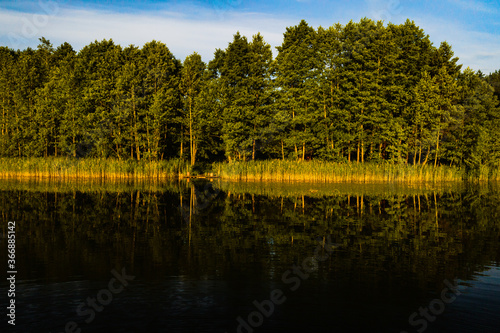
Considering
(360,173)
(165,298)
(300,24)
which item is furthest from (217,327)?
(300,24)

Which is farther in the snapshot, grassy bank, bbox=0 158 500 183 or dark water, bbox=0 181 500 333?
grassy bank, bbox=0 158 500 183

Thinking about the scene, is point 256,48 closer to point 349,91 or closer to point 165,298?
point 349,91

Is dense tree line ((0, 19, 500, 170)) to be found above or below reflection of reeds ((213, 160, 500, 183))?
above

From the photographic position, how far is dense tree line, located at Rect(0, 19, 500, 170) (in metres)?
48.6

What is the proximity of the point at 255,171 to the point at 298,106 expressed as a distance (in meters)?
10.9

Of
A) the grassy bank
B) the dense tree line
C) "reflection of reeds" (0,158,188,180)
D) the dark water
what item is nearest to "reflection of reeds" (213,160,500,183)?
the grassy bank

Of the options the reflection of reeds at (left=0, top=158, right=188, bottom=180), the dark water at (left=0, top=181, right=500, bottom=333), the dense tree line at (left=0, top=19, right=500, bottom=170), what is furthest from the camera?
the dense tree line at (left=0, top=19, right=500, bottom=170)

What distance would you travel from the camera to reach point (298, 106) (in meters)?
49.5

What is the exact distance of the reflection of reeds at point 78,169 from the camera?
43844mm

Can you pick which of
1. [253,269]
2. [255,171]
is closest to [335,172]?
[255,171]

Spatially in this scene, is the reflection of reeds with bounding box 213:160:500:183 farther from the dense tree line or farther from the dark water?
the dark water

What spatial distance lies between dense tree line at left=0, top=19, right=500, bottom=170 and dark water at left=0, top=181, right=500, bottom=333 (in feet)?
91.8

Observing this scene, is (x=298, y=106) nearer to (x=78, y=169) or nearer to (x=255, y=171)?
(x=255, y=171)

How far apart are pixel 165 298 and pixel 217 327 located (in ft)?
5.87
